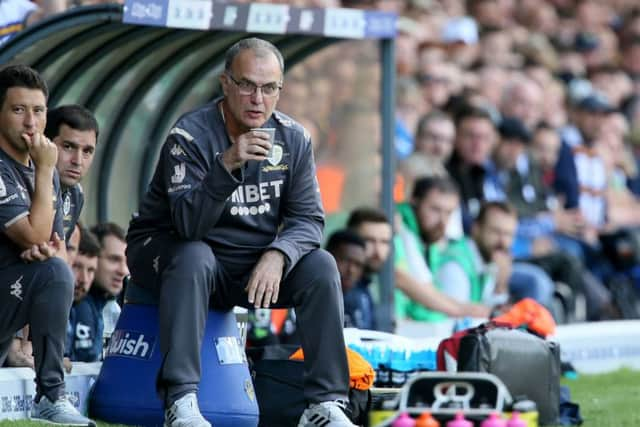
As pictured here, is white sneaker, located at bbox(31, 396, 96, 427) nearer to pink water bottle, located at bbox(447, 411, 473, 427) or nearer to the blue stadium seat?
the blue stadium seat

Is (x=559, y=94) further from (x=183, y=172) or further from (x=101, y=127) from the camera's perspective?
(x=183, y=172)

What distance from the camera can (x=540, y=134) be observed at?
47.0ft

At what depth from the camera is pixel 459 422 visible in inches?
206

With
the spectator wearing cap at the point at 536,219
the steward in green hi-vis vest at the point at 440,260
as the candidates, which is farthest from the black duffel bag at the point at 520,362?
the spectator wearing cap at the point at 536,219

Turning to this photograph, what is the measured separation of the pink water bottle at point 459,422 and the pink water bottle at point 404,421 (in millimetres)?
129

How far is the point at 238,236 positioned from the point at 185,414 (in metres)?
0.85

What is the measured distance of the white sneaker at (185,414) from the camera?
607cm

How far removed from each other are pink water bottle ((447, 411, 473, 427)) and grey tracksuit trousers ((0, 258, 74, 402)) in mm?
1870

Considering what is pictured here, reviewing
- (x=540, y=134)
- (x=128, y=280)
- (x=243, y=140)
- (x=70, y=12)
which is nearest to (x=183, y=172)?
(x=243, y=140)

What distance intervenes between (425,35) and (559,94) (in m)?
2.40

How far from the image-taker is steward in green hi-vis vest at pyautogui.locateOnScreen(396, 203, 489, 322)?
1105 centimetres

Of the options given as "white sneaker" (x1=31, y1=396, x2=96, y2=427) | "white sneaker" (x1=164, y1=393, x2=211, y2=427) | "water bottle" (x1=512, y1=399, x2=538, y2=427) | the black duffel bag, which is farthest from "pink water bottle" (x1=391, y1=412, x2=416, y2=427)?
the black duffel bag

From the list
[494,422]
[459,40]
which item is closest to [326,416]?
[494,422]

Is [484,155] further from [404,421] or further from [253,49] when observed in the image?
[404,421]
